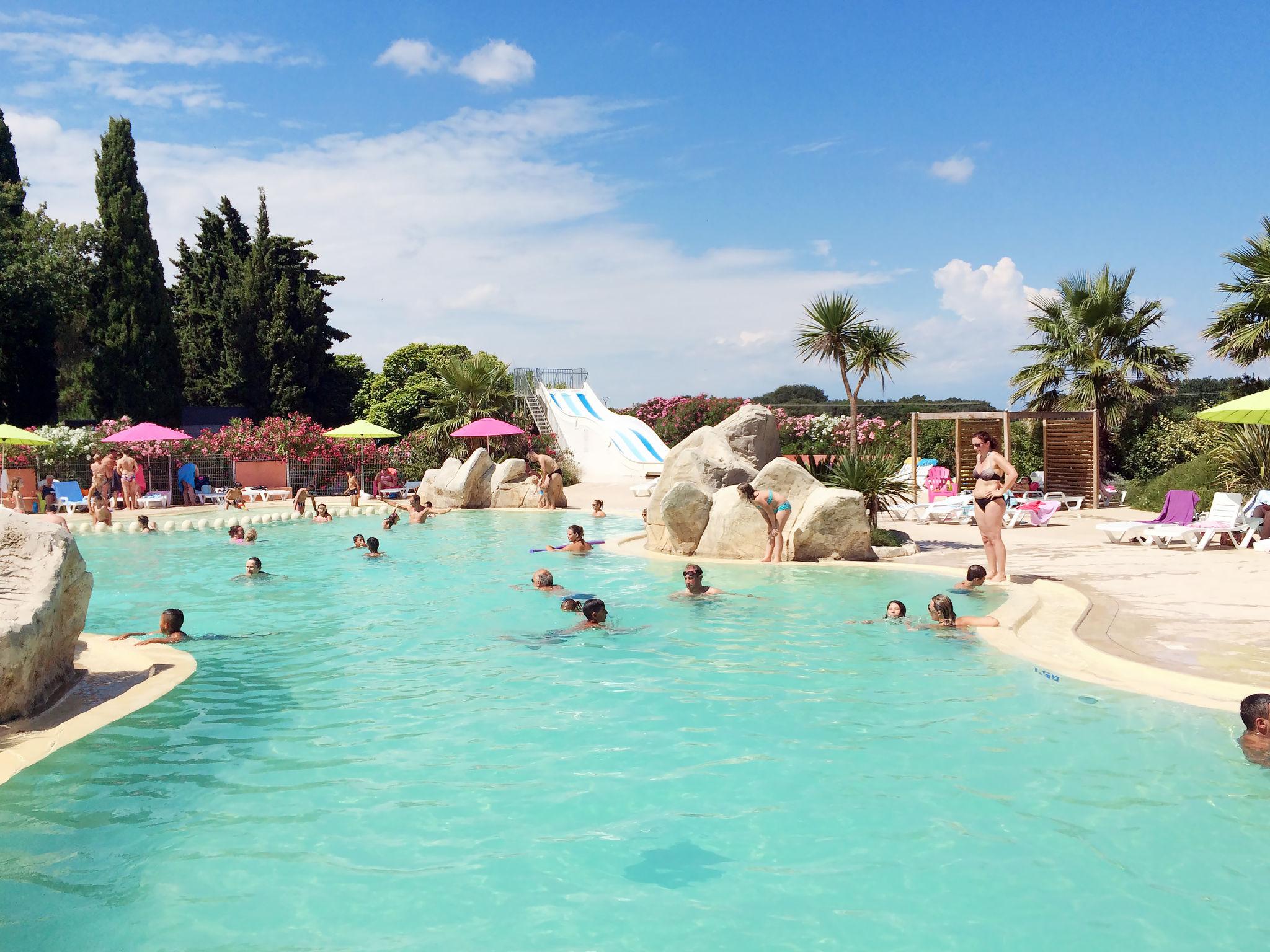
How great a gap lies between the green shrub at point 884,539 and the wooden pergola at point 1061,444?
6.37 metres

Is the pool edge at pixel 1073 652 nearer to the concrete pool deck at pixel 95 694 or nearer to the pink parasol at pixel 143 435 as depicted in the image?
the concrete pool deck at pixel 95 694

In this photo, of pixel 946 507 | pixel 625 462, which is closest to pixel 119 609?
pixel 946 507

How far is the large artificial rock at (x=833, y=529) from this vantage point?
12.4 metres

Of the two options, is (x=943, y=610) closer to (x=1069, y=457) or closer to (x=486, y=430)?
(x=1069, y=457)

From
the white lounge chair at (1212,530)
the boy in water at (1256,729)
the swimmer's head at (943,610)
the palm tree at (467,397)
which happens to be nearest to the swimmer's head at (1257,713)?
the boy in water at (1256,729)

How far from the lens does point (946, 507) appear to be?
17672 mm

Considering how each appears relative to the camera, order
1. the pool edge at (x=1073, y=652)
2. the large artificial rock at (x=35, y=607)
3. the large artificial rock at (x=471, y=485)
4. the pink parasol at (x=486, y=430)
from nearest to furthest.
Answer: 1. the large artificial rock at (x=35, y=607)
2. the pool edge at (x=1073, y=652)
3. the large artificial rock at (x=471, y=485)
4. the pink parasol at (x=486, y=430)

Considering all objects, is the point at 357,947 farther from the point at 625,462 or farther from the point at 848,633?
the point at 625,462

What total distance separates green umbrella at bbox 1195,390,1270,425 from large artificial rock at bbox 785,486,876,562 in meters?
4.69

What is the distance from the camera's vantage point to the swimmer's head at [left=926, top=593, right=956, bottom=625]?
827cm

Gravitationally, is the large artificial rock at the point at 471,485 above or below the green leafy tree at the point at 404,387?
below

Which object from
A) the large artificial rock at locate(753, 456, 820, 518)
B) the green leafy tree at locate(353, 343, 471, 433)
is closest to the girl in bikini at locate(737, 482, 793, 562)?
the large artificial rock at locate(753, 456, 820, 518)

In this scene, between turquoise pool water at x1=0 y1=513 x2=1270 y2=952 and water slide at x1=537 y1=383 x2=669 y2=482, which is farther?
water slide at x1=537 y1=383 x2=669 y2=482

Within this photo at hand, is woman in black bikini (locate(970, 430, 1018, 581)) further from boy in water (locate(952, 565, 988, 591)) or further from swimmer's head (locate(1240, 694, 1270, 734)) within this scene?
swimmer's head (locate(1240, 694, 1270, 734))
